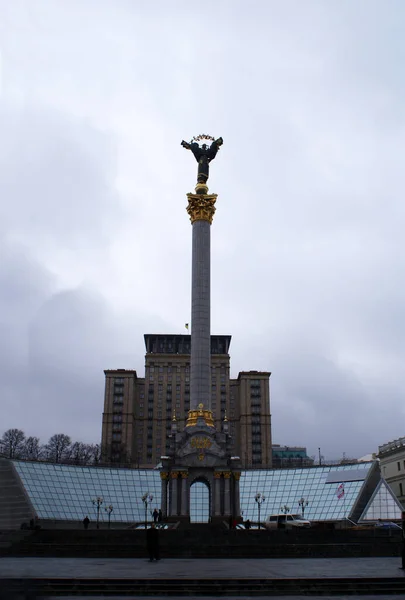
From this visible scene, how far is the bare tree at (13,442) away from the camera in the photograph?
10121cm

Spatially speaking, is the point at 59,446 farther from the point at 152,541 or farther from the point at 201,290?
the point at 152,541

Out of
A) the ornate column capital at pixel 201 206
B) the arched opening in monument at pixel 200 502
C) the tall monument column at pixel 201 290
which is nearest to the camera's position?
the tall monument column at pixel 201 290

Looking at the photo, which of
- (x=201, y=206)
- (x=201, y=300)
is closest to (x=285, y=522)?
(x=201, y=300)

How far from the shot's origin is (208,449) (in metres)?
51.2

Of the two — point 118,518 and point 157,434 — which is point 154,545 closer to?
point 118,518

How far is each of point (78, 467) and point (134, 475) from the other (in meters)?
6.70

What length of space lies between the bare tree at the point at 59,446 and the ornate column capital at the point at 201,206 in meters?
64.7

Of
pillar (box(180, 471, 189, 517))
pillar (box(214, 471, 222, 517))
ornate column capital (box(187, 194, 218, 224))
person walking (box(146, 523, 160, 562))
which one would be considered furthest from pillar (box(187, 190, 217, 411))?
person walking (box(146, 523, 160, 562))

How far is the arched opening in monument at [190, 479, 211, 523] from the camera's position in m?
56.9

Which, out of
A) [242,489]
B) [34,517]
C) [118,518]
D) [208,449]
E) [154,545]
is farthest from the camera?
[242,489]

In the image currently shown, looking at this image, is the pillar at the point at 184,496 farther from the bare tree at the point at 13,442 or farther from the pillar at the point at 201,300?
the bare tree at the point at 13,442

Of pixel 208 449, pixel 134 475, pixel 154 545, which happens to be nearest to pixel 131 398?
pixel 134 475

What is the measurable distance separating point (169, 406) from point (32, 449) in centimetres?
3473

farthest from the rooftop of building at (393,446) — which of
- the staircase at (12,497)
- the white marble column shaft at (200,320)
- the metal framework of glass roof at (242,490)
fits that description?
the staircase at (12,497)
